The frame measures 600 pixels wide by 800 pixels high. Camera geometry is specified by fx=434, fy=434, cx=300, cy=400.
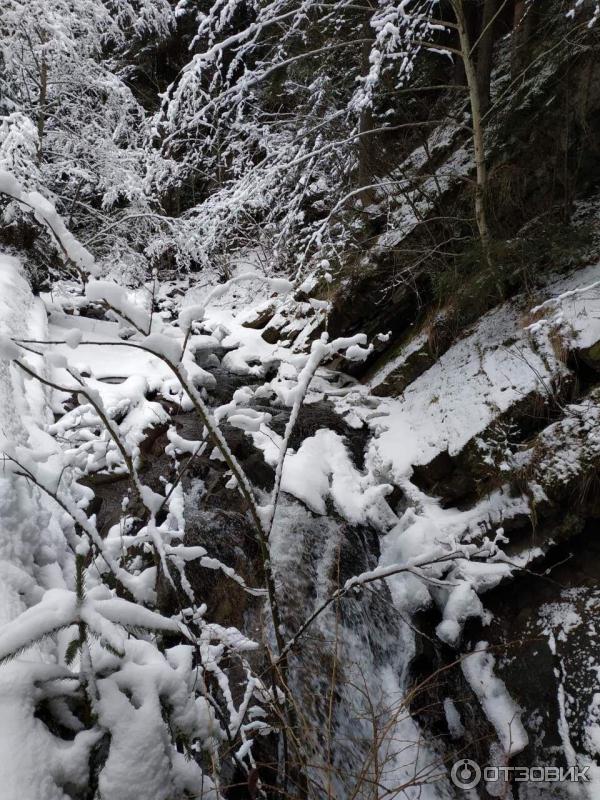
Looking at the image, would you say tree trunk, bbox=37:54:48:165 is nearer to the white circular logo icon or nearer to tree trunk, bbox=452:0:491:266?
tree trunk, bbox=452:0:491:266

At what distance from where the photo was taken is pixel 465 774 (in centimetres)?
281

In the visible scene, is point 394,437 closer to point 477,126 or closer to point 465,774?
point 465,774

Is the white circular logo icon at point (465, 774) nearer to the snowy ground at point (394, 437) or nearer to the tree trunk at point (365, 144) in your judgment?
the snowy ground at point (394, 437)

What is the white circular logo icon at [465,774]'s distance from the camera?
2756 mm

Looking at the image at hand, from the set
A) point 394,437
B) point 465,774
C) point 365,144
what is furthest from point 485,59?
point 465,774

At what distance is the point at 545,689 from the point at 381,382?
11.6 ft

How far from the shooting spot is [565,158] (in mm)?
4453

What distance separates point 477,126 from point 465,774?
16.3 feet

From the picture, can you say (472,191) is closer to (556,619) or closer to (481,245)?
(481,245)

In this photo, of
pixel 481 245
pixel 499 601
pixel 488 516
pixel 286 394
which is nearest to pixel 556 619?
pixel 499 601

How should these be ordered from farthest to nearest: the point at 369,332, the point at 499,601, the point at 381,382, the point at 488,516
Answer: the point at 369,332 < the point at 381,382 < the point at 488,516 < the point at 499,601

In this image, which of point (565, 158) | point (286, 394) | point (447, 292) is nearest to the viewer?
point (286, 394)

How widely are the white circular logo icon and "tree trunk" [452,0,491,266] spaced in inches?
157

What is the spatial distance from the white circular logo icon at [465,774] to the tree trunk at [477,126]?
3.98 meters
